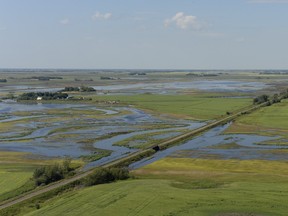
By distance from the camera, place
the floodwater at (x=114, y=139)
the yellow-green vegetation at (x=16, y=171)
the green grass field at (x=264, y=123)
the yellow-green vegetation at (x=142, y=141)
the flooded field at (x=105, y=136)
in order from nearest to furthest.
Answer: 1. the yellow-green vegetation at (x=16, y=171)
2. the floodwater at (x=114, y=139)
3. the flooded field at (x=105, y=136)
4. the yellow-green vegetation at (x=142, y=141)
5. the green grass field at (x=264, y=123)

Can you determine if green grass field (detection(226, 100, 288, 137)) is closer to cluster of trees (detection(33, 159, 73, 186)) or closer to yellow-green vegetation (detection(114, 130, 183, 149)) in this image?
yellow-green vegetation (detection(114, 130, 183, 149))

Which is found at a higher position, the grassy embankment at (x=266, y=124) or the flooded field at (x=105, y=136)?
the grassy embankment at (x=266, y=124)

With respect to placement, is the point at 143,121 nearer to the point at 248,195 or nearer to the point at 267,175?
the point at 267,175

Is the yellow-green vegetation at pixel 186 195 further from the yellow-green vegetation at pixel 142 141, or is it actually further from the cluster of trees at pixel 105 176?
the yellow-green vegetation at pixel 142 141

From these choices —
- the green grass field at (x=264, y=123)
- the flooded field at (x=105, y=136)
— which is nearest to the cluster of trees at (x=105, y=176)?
the flooded field at (x=105, y=136)

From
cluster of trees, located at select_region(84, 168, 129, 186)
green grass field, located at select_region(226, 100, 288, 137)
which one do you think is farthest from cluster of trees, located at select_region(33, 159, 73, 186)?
green grass field, located at select_region(226, 100, 288, 137)

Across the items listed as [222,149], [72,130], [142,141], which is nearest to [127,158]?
[142,141]
